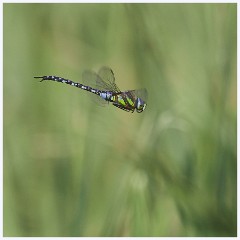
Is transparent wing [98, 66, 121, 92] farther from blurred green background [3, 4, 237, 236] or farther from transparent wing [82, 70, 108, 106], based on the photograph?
blurred green background [3, 4, 237, 236]

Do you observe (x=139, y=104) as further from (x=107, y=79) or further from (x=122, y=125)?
(x=122, y=125)

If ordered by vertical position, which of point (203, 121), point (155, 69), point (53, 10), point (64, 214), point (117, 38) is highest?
point (53, 10)

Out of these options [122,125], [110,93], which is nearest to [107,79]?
[110,93]

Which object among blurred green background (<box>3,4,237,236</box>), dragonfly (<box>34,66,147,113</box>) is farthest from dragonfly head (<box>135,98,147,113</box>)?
blurred green background (<box>3,4,237,236</box>)

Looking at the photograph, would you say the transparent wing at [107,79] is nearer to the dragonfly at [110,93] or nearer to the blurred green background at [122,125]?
the dragonfly at [110,93]

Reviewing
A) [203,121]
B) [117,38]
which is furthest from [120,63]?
[203,121]

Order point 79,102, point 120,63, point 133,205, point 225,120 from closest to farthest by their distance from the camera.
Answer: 1. point 133,205
2. point 225,120
3. point 79,102
4. point 120,63

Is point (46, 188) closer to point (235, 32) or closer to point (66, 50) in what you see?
point (66, 50)
